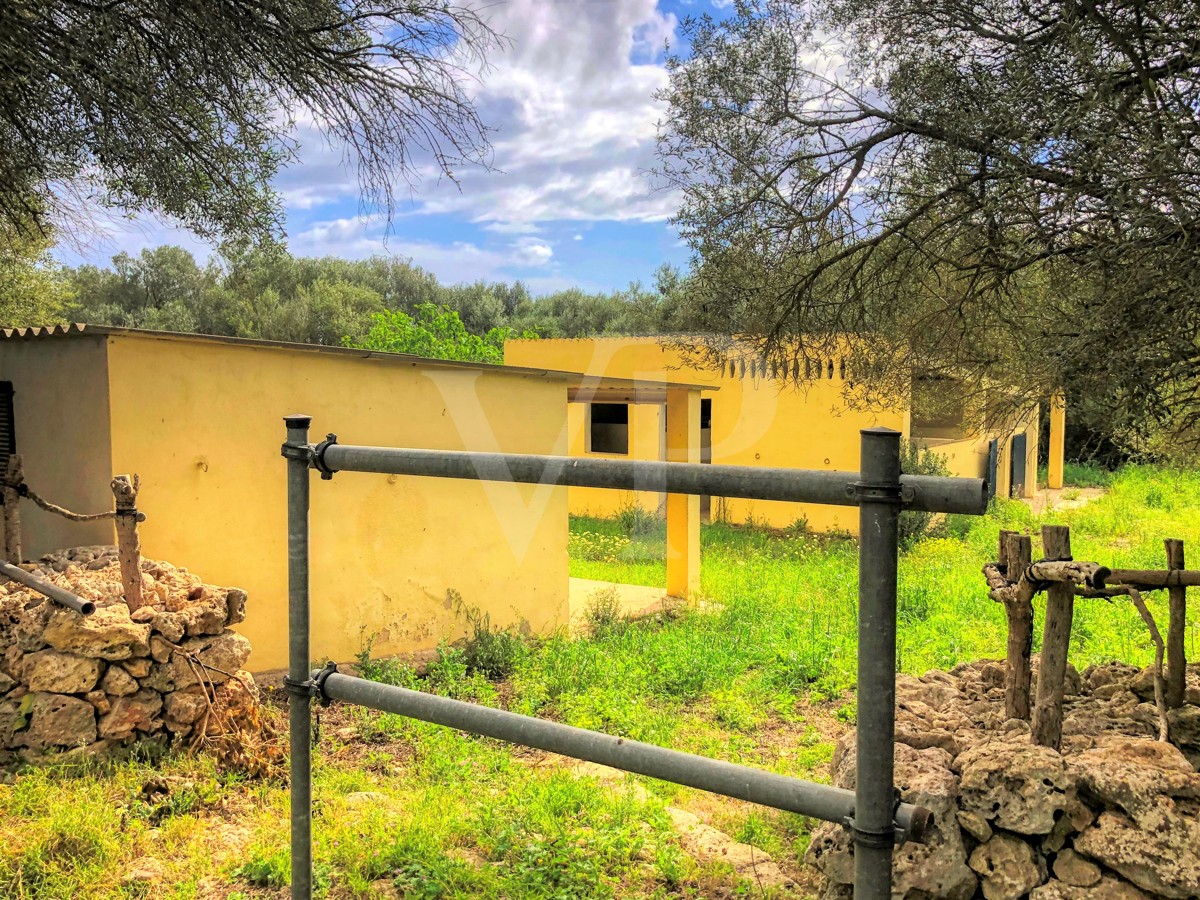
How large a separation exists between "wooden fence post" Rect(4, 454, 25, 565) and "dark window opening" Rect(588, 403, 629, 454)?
1282 cm

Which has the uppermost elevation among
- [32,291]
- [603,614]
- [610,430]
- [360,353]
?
[32,291]

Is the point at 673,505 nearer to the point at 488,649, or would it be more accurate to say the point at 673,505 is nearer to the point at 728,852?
the point at 488,649

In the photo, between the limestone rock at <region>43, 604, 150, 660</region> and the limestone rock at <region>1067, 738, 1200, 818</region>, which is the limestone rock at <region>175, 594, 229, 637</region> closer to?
the limestone rock at <region>43, 604, 150, 660</region>

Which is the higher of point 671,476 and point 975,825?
point 671,476

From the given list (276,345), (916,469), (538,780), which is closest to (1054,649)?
(538,780)

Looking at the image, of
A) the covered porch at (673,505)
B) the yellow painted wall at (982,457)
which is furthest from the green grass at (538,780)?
the yellow painted wall at (982,457)

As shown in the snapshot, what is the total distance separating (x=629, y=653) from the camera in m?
7.32

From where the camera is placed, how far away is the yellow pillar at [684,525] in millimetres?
10680

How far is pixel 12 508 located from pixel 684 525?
7.43 meters

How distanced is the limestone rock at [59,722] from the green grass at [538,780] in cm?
20

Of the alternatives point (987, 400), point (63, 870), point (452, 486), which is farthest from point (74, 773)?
point (987, 400)

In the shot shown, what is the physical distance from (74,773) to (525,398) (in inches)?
218

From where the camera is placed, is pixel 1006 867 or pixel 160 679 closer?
pixel 1006 867

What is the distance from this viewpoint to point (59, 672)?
429 cm
